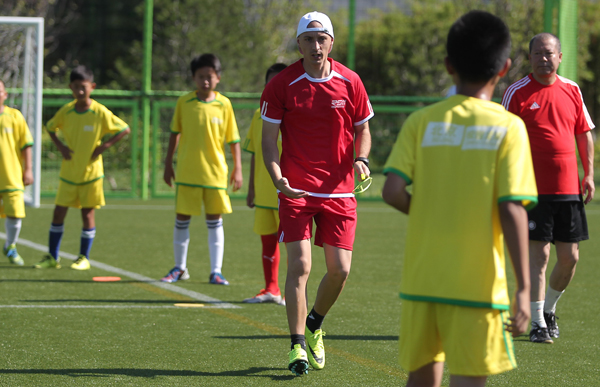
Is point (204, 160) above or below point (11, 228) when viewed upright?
above

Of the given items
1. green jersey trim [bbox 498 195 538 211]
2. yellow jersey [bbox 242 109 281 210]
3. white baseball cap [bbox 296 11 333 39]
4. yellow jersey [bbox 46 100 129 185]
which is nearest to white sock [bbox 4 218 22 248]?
yellow jersey [bbox 46 100 129 185]

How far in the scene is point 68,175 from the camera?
28.1ft

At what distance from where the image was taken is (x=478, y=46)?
110 inches

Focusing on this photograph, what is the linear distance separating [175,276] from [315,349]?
133 inches

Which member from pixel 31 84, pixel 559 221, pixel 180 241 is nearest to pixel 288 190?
pixel 559 221

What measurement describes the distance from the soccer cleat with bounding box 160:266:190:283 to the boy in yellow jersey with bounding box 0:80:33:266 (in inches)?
73.8

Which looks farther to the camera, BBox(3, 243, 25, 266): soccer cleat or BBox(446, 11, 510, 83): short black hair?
BBox(3, 243, 25, 266): soccer cleat

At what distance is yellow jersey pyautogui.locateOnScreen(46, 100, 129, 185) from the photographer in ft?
28.1

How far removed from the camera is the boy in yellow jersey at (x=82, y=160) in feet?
27.9

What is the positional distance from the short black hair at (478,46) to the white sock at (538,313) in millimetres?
3030

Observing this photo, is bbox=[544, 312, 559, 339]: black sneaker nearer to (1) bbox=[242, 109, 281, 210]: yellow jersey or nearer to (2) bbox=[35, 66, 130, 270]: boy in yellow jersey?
(1) bbox=[242, 109, 281, 210]: yellow jersey

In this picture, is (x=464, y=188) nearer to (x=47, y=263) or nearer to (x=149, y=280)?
(x=149, y=280)

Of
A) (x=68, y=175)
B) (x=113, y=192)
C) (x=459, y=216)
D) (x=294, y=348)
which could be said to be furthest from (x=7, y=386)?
(x=113, y=192)

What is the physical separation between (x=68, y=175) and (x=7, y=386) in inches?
180
